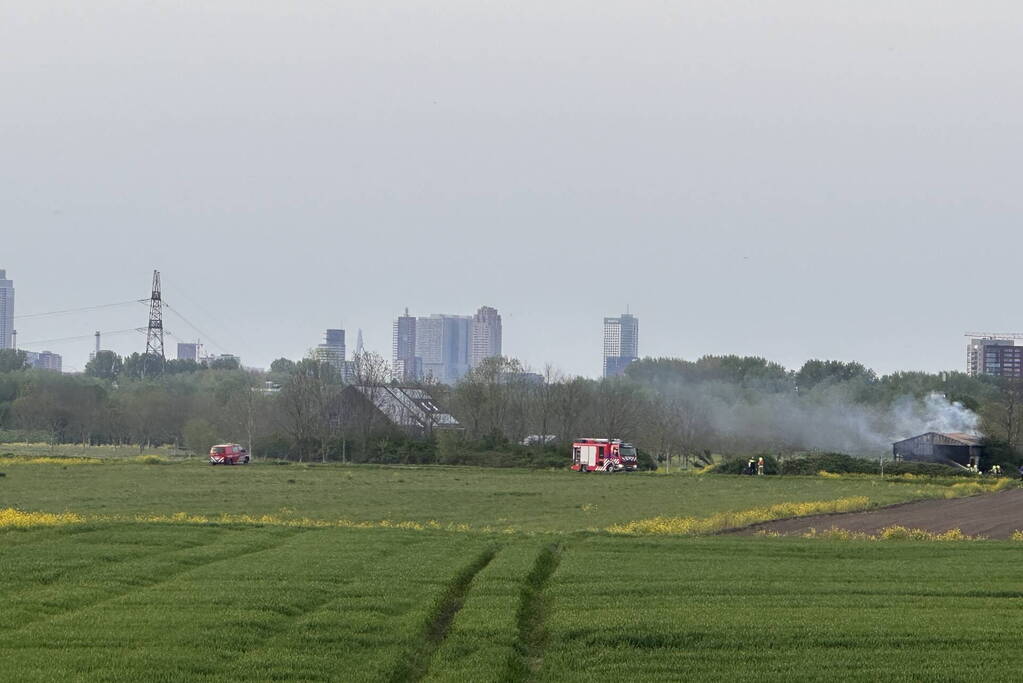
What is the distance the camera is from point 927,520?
51.3m

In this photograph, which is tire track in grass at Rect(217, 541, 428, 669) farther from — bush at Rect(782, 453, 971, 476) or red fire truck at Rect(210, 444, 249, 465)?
red fire truck at Rect(210, 444, 249, 465)

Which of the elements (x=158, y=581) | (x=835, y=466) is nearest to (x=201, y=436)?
(x=835, y=466)

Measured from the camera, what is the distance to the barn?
110250 millimetres

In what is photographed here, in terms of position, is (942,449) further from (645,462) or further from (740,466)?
(645,462)

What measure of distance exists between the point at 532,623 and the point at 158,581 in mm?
8500

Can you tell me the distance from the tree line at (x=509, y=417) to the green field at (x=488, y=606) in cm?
7532

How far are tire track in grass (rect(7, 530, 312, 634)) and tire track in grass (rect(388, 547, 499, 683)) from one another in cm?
578

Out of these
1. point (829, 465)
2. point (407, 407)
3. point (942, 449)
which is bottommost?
point (829, 465)

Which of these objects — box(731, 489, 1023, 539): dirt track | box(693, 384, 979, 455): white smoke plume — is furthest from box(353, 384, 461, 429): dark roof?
box(731, 489, 1023, 539): dirt track

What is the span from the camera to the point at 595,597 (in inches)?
998

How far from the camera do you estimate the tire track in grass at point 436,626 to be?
18891 millimetres

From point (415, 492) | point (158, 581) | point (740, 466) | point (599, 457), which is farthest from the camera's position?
point (599, 457)

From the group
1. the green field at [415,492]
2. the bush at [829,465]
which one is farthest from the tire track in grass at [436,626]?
the bush at [829,465]

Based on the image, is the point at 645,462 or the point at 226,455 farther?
the point at 645,462
